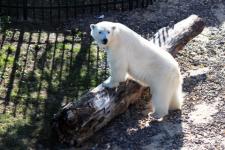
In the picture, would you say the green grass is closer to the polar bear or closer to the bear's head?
the polar bear

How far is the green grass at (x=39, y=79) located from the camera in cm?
762

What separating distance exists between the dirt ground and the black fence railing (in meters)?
0.29

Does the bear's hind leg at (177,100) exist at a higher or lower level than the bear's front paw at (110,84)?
lower

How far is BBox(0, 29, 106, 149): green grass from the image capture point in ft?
25.0

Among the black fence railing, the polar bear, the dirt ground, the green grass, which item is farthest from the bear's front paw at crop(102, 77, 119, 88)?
the black fence railing

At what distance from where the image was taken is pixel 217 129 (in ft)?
25.8

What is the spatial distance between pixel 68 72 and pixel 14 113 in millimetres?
1574

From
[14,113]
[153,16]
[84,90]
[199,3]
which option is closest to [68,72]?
[84,90]

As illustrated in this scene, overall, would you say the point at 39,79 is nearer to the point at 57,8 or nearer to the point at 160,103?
the point at 160,103

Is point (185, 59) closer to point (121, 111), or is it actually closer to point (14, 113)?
point (121, 111)

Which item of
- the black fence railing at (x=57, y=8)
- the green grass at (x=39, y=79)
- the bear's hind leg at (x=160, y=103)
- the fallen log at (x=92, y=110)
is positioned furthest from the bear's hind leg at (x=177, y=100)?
the black fence railing at (x=57, y=8)

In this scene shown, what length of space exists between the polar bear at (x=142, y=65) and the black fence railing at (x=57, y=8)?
3.53m

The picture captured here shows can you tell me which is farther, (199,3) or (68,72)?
(199,3)

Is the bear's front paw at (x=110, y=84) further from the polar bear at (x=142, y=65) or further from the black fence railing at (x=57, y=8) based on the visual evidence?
the black fence railing at (x=57, y=8)
